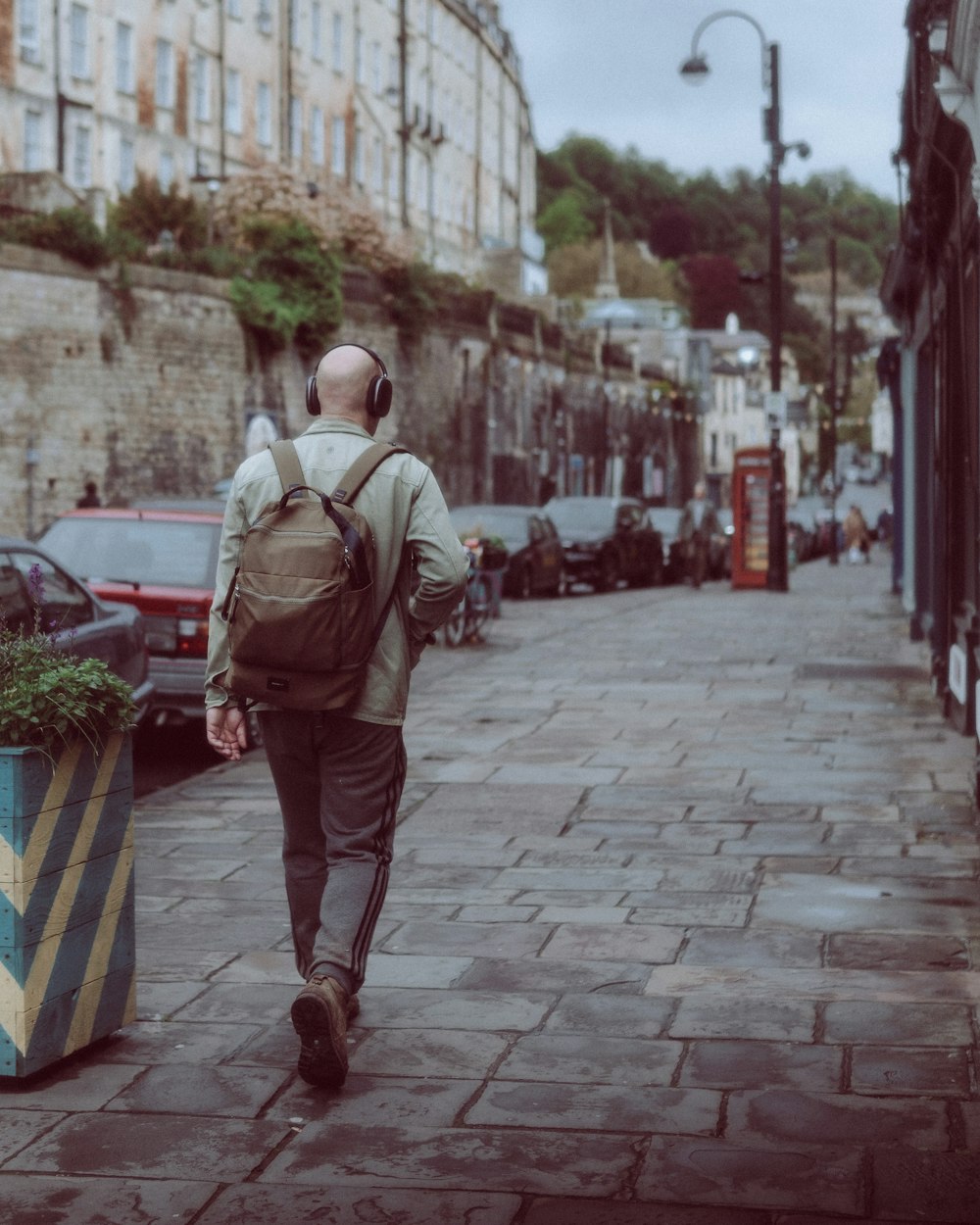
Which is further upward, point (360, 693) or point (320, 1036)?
point (360, 693)

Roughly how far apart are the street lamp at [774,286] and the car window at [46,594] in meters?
22.8

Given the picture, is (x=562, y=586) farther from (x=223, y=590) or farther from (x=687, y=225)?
(x=687, y=225)

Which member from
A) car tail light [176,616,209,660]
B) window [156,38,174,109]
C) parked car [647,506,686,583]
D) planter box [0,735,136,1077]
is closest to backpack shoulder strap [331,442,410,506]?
planter box [0,735,136,1077]

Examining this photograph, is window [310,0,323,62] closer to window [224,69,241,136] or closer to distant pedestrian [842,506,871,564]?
window [224,69,241,136]

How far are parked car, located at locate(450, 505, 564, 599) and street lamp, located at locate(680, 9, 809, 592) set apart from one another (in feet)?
11.9

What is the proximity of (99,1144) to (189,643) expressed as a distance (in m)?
7.94

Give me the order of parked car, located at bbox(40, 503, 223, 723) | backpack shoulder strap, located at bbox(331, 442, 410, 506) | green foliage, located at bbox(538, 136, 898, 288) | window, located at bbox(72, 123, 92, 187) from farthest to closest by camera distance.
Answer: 1. green foliage, located at bbox(538, 136, 898, 288)
2. window, located at bbox(72, 123, 92, 187)
3. parked car, located at bbox(40, 503, 223, 723)
4. backpack shoulder strap, located at bbox(331, 442, 410, 506)

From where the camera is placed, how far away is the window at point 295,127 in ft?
202

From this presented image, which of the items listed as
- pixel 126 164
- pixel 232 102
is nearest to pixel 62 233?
pixel 126 164

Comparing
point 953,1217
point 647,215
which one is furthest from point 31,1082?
point 647,215

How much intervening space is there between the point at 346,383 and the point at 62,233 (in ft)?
98.8

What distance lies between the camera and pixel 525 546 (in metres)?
31.3

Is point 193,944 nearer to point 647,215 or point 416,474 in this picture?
point 416,474

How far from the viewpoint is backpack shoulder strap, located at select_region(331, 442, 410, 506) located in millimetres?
5129
